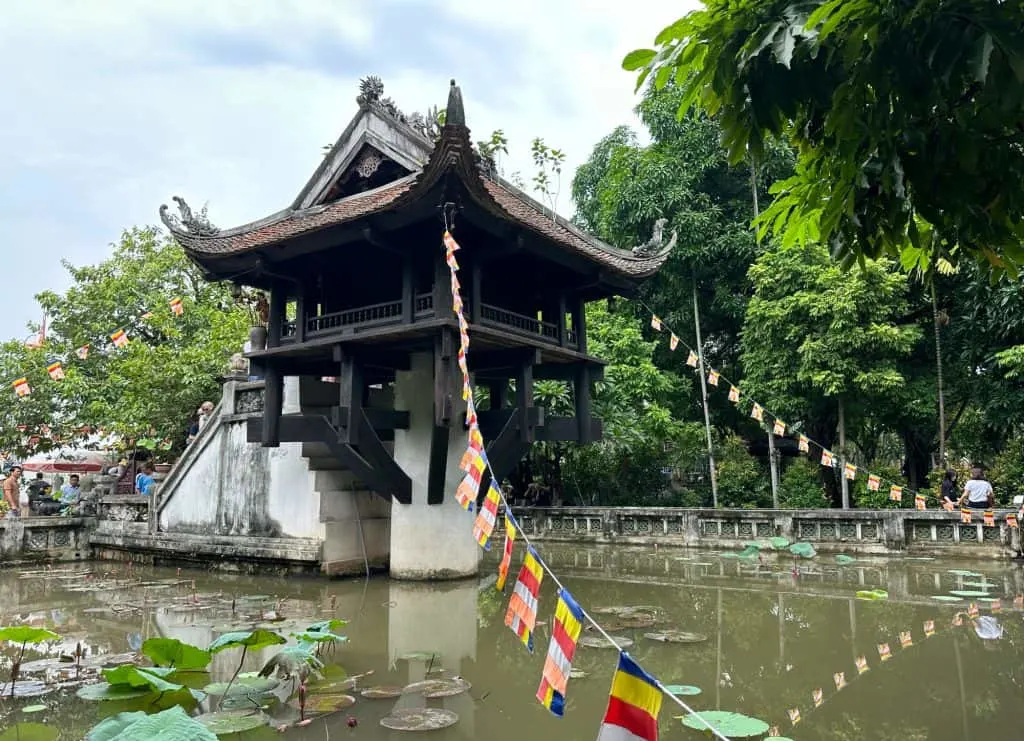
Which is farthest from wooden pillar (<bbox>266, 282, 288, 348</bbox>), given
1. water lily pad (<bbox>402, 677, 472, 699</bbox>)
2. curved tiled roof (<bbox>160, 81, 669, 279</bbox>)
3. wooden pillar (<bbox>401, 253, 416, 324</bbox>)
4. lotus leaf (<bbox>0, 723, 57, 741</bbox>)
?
lotus leaf (<bbox>0, 723, 57, 741</bbox>)

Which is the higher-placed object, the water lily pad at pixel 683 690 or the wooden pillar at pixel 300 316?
the wooden pillar at pixel 300 316

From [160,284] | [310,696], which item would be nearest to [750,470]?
[310,696]

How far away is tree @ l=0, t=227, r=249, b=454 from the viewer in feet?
53.3

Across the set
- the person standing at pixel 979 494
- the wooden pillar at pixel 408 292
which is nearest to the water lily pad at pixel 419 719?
the wooden pillar at pixel 408 292

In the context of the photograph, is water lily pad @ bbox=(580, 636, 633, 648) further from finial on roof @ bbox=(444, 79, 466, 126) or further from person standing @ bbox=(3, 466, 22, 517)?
person standing @ bbox=(3, 466, 22, 517)

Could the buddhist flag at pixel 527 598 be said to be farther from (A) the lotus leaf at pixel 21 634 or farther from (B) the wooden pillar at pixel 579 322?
(B) the wooden pillar at pixel 579 322

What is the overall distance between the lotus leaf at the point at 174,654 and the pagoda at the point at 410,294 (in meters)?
4.34

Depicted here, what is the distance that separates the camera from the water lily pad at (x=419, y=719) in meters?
4.01

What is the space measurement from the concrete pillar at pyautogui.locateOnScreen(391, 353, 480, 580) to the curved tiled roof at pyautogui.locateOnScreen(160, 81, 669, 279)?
239 cm

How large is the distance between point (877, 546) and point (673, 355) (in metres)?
8.78

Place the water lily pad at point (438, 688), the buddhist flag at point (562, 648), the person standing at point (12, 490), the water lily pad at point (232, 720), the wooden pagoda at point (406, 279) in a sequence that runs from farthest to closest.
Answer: the person standing at point (12, 490) → the wooden pagoda at point (406, 279) → the water lily pad at point (438, 688) → the water lily pad at point (232, 720) → the buddhist flag at point (562, 648)

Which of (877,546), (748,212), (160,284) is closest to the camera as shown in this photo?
(877,546)

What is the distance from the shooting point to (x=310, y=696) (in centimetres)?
461

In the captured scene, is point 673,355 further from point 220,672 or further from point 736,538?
point 220,672
